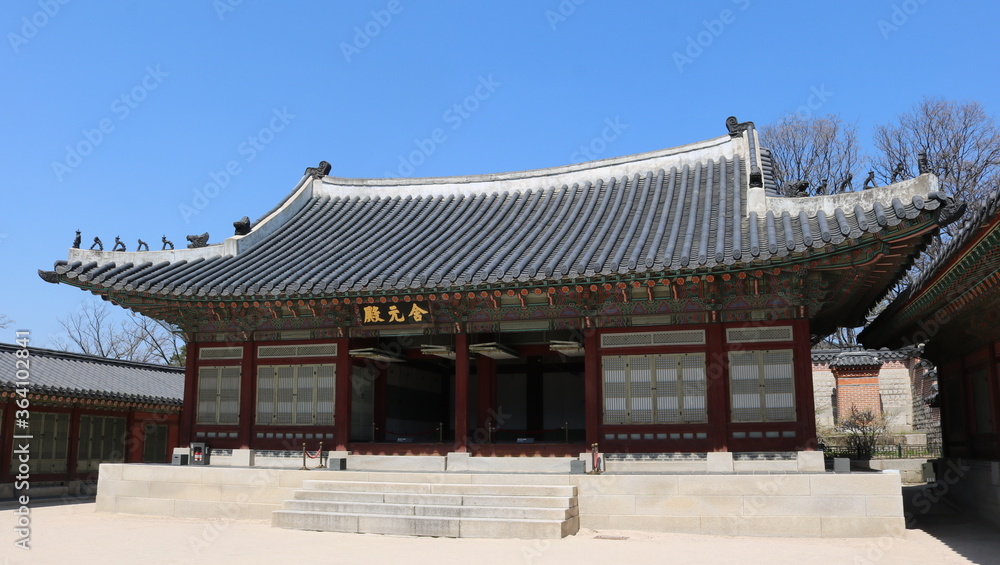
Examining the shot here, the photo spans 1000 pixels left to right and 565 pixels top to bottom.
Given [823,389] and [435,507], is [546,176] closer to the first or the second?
[435,507]

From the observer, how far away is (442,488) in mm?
13938

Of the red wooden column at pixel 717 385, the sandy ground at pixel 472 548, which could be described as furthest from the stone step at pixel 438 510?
the red wooden column at pixel 717 385

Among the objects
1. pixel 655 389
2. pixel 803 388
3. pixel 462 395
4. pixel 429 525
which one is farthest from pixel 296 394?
pixel 803 388

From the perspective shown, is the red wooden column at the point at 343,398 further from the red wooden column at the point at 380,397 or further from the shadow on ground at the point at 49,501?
the shadow on ground at the point at 49,501

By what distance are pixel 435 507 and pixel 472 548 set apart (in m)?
1.64

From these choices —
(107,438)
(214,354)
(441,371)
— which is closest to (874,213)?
(441,371)

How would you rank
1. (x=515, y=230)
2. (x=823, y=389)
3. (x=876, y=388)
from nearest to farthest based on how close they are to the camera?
(x=515, y=230) < (x=876, y=388) < (x=823, y=389)

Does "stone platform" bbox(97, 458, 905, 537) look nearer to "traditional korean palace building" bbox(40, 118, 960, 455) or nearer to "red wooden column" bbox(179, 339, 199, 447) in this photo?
"traditional korean palace building" bbox(40, 118, 960, 455)

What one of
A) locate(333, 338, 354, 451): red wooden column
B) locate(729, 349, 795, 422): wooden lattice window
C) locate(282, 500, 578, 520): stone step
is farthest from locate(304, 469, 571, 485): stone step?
locate(729, 349, 795, 422): wooden lattice window

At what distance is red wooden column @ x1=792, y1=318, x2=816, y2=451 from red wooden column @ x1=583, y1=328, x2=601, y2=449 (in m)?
3.58

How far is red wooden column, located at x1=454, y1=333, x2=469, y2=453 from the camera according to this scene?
1594 cm

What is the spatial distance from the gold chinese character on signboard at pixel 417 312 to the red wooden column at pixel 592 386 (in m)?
3.44

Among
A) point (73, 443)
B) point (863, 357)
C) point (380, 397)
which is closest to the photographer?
point (380, 397)

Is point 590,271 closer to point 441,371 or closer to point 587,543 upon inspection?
point 587,543
